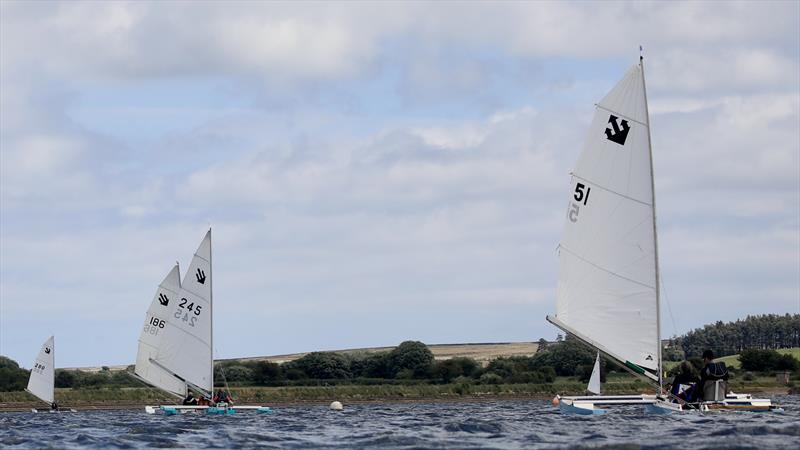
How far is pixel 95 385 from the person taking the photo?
122000mm

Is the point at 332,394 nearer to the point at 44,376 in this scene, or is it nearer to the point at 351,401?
the point at 351,401

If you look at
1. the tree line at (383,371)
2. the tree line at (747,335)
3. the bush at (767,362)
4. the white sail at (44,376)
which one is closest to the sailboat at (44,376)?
the white sail at (44,376)

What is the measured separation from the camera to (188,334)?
249 feet

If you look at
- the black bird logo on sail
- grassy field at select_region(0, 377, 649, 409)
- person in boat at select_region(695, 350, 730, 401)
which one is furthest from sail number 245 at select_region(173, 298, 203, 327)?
person in boat at select_region(695, 350, 730, 401)

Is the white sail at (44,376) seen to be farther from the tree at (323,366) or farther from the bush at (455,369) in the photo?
the bush at (455,369)

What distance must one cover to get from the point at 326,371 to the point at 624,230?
83.5 m

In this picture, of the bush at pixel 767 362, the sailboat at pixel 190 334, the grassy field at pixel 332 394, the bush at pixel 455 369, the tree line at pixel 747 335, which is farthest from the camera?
the tree line at pixel 747 335

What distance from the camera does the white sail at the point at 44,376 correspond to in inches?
3794

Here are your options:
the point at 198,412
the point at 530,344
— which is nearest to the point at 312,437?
the point at 198,412

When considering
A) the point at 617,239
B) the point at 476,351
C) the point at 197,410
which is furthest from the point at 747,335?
the point at 617,239

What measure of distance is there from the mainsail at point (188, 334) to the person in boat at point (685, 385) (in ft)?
112

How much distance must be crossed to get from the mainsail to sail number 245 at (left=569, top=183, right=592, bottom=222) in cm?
3139

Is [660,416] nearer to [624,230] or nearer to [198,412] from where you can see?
[624,230]

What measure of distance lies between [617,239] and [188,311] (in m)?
33.9
